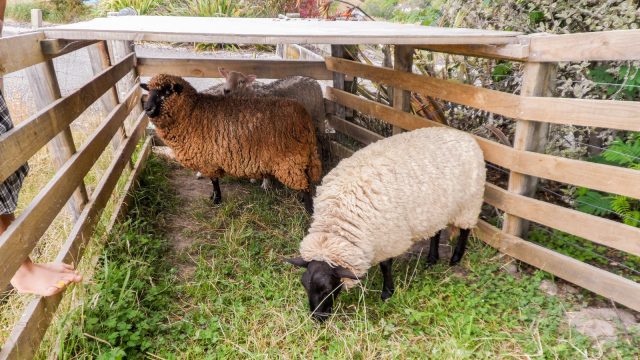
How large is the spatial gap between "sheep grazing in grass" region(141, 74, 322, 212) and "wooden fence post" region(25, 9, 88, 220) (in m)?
1.24

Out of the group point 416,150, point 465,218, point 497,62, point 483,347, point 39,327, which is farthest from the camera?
point 497,62

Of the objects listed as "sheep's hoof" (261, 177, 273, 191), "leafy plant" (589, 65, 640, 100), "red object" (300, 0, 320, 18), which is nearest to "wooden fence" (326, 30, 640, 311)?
"leafy plant" (589, 65, 640, 100)

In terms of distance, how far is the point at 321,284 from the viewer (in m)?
3.01

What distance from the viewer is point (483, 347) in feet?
9.80

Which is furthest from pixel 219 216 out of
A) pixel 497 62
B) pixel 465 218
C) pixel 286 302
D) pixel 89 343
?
pixel 497 62

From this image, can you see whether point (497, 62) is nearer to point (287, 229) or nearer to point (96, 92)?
point (287, 229)

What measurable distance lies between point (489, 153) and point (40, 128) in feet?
11.0

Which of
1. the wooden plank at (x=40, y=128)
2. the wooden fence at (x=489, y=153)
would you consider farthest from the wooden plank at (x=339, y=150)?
the wooden plank at (x=40, y=128)

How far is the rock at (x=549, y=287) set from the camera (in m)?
3.48

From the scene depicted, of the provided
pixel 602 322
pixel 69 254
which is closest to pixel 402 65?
pixel 602 322

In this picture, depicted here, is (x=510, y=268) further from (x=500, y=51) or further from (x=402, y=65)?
(x=402, y=65)

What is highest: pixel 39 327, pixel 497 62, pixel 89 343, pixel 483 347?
pixel 497 62

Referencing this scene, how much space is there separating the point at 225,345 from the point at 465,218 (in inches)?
85.5

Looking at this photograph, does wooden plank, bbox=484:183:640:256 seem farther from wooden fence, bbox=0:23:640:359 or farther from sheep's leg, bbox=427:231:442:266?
sheep's leg, bbox=427:231:442:266
